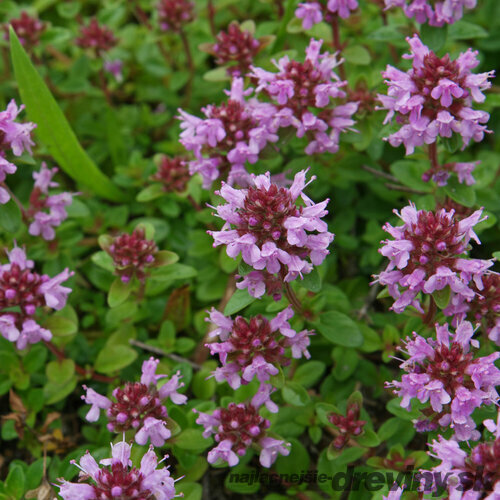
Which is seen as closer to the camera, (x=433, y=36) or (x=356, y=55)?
(x=433, y=36)

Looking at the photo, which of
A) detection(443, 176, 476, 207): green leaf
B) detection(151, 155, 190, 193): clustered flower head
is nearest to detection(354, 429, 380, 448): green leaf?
detection(443, 176, 476, 207): green leaf

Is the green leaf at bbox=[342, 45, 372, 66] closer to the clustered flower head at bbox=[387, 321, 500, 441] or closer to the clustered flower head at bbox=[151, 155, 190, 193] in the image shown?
the clustered flower head at bbox=[151, 155, 190, 193]

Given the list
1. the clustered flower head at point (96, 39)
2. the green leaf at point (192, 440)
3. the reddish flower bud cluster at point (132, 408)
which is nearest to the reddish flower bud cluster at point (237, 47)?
the clustered flower head at point (96, 39)

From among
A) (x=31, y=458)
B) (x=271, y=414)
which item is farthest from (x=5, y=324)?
(x=271, y=414)

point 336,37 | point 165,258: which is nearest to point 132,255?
point 165,258

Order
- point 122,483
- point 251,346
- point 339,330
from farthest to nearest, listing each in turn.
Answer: point 339,330
point 251,346
point 122,483

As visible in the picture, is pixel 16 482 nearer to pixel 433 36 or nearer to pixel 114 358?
pixel 114 358
